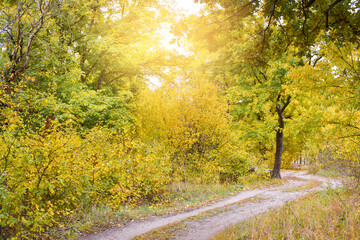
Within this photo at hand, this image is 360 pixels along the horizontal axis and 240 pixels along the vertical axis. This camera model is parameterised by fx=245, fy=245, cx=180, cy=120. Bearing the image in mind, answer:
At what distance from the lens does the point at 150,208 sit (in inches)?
327

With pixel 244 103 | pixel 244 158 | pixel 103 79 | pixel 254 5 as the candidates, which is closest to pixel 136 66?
pixel 103 79

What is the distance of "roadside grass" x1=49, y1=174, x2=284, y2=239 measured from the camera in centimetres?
600

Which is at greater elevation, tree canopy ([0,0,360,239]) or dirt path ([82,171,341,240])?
tree canopy ([0,0,360,239])

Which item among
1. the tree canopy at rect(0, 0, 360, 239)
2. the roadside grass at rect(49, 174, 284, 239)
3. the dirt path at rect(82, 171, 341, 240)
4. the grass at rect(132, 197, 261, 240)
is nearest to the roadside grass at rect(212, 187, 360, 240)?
the dirt path at rect(82, 171, 341, 240)

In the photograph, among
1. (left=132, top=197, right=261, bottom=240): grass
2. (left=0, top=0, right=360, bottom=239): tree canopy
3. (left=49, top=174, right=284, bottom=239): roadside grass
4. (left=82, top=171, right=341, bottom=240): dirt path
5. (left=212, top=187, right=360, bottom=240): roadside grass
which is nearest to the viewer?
(left=212, top=187, right=360, bottom=240): roadside grass

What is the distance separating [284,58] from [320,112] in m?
4.91

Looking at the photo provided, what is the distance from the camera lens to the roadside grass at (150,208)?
19.7 feet

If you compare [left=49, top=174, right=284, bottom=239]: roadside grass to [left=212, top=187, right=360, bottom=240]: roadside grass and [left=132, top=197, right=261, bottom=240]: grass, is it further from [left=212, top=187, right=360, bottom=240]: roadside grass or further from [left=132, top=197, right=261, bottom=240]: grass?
[left=212, top=187, right=360, bottom=240]: roadside grass

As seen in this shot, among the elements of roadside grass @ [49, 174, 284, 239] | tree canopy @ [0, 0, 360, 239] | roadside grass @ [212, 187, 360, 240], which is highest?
tree canopy @ [0, 0, 360, 239]

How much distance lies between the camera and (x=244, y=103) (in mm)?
16469

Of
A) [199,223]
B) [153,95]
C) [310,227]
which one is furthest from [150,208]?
[153,95]

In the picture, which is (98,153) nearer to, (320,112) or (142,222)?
(142,222)

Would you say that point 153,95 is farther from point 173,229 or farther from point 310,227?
point 310,227

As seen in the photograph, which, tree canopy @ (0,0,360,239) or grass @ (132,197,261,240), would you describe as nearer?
tree canopy @ (0,0,360,239)
